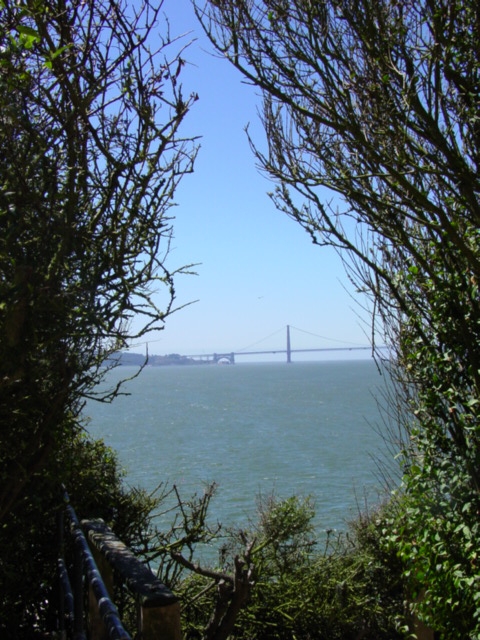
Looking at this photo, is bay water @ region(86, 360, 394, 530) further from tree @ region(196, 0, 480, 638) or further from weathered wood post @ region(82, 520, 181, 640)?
weathered wood post @ region(82, 520, 181, 640)

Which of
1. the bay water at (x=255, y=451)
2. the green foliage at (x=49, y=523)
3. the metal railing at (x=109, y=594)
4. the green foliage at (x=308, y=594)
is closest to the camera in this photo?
the metal railing at (x=109, y=594)

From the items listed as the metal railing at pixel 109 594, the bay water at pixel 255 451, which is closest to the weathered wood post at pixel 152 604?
the metal railing at pixel 109 594

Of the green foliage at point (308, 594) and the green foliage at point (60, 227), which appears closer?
the green foliage at point (60, 227)

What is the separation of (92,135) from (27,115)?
0.39m

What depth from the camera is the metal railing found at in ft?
5.69

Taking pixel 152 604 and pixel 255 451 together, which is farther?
pixel 255 451

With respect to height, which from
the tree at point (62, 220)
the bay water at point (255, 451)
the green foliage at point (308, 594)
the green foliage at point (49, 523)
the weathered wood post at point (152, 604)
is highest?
the tree at point (62, 220)

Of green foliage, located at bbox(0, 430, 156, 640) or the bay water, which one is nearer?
green foliage, located at bbox(0, 430, 156, 640)

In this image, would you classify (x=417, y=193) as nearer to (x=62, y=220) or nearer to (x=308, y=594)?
(x=62, y=220)

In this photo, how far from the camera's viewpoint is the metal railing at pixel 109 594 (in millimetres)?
1735

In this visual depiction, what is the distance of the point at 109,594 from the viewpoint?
2352mm

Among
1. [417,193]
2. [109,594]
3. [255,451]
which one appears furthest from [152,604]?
[255,451]

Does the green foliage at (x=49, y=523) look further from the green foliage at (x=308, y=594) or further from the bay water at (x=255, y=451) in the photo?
the bay water at (x=255, y=451)

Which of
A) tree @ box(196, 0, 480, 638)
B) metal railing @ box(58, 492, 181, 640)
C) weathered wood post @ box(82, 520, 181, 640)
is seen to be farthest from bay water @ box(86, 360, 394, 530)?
weathered wood post @ box(82, 520, 181, 640)
